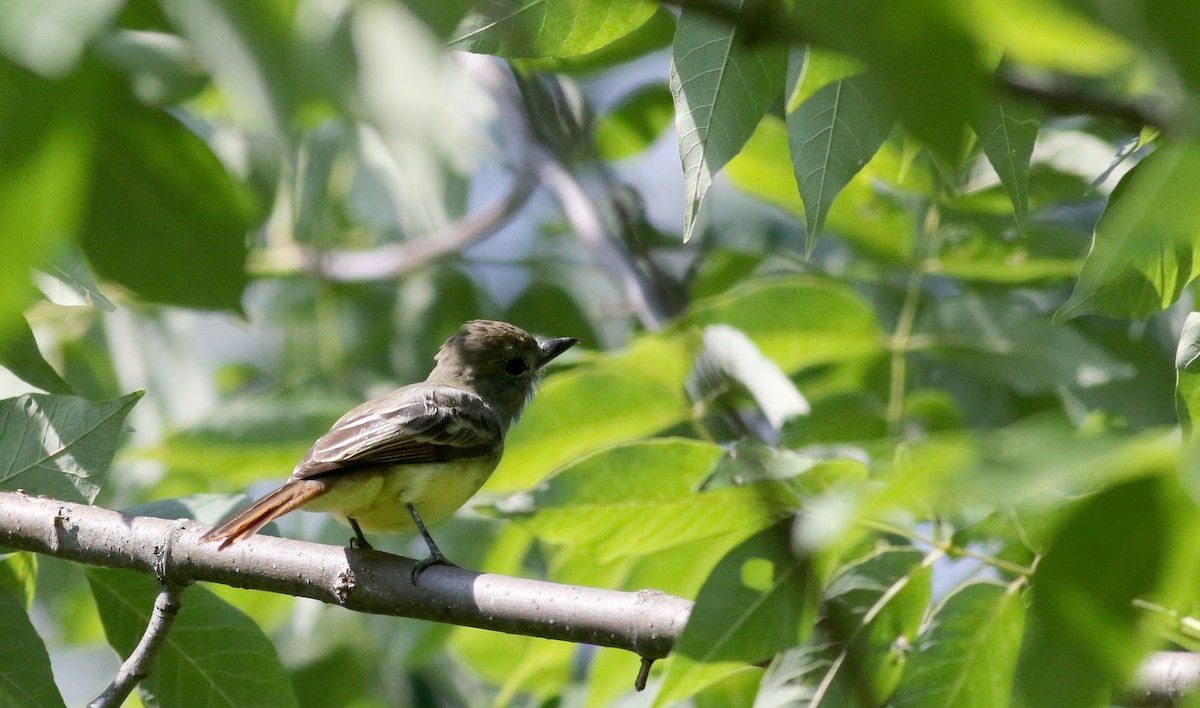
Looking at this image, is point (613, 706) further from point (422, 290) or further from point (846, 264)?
point (422, 290)

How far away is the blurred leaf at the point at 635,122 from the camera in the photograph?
5.80 metres

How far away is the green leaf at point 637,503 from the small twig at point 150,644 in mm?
813

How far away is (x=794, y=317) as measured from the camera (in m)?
4.12

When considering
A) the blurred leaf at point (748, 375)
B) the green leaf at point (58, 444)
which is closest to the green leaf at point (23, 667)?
the green leaf at point (58, 444)

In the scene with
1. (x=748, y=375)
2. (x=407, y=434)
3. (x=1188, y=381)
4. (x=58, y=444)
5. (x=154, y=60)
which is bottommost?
(x=407, y=434)

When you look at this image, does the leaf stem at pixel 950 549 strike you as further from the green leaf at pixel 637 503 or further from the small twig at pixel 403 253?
the small twig at pixel 403 253

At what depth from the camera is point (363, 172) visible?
19.2 feet

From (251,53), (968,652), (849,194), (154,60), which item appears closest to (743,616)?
(968,652)

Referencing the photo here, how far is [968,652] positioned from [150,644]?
6.08ft

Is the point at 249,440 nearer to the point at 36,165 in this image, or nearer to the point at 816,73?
the point at 816,73

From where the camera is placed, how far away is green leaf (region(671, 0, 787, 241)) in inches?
83.8

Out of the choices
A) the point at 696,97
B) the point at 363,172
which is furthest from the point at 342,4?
the point at 363,172

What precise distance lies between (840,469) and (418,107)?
205cm

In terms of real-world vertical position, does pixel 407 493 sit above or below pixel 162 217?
below
